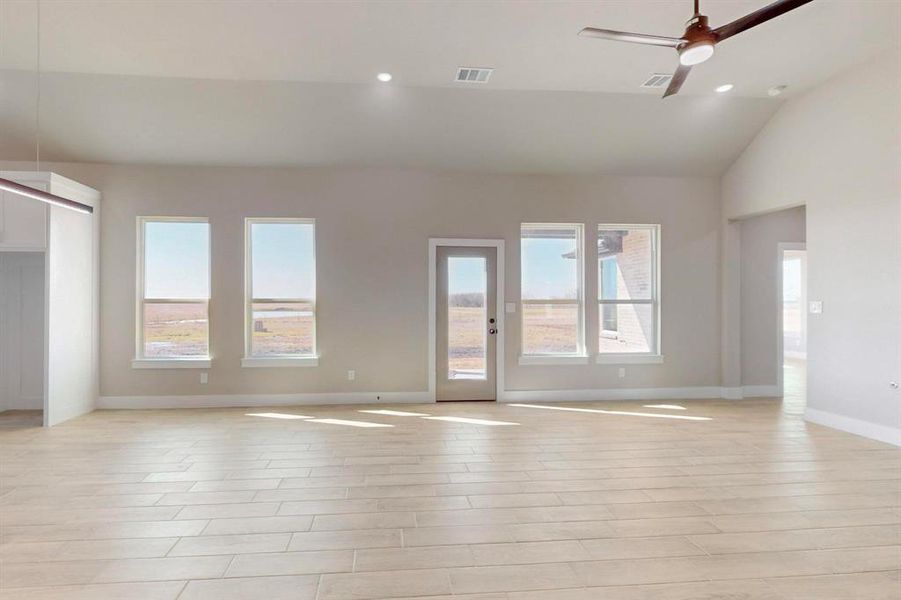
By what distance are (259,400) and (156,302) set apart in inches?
71.3

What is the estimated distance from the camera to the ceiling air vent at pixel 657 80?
505 centimetres

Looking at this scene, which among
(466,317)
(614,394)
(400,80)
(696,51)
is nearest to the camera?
(696,51)

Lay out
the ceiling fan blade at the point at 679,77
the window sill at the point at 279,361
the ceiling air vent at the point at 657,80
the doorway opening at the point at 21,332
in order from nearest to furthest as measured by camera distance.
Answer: the ceiling fan blade at the point at 679,77 → the ceiling air vent at the point at 657,80 → the doorway opening at the point at 21,332 → the window sill at the point at 279,361

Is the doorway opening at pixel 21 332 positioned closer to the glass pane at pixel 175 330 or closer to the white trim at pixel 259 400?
the white trim at pixel 259 400

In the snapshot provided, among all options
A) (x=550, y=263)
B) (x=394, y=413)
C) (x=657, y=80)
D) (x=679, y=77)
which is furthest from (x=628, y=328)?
(x=679, y=77)

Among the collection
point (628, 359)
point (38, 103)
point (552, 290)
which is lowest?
point (628, 359)

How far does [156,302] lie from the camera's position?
629 centimetres

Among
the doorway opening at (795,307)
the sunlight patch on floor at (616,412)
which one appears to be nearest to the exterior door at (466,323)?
the sunlight patch on floor at (616,412)

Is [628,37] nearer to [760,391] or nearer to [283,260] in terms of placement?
[283,260]

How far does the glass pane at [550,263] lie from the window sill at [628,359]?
91 cm

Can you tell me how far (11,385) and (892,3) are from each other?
9.75 metres

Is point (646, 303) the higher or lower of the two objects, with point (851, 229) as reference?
lower

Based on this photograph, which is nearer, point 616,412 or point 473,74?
point 473,74

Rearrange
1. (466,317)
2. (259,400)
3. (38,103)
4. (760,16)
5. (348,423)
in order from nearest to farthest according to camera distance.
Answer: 1. (760,16)
2. (38,103)
3. (348,423)
4. (259,400)
5. (466,317)
